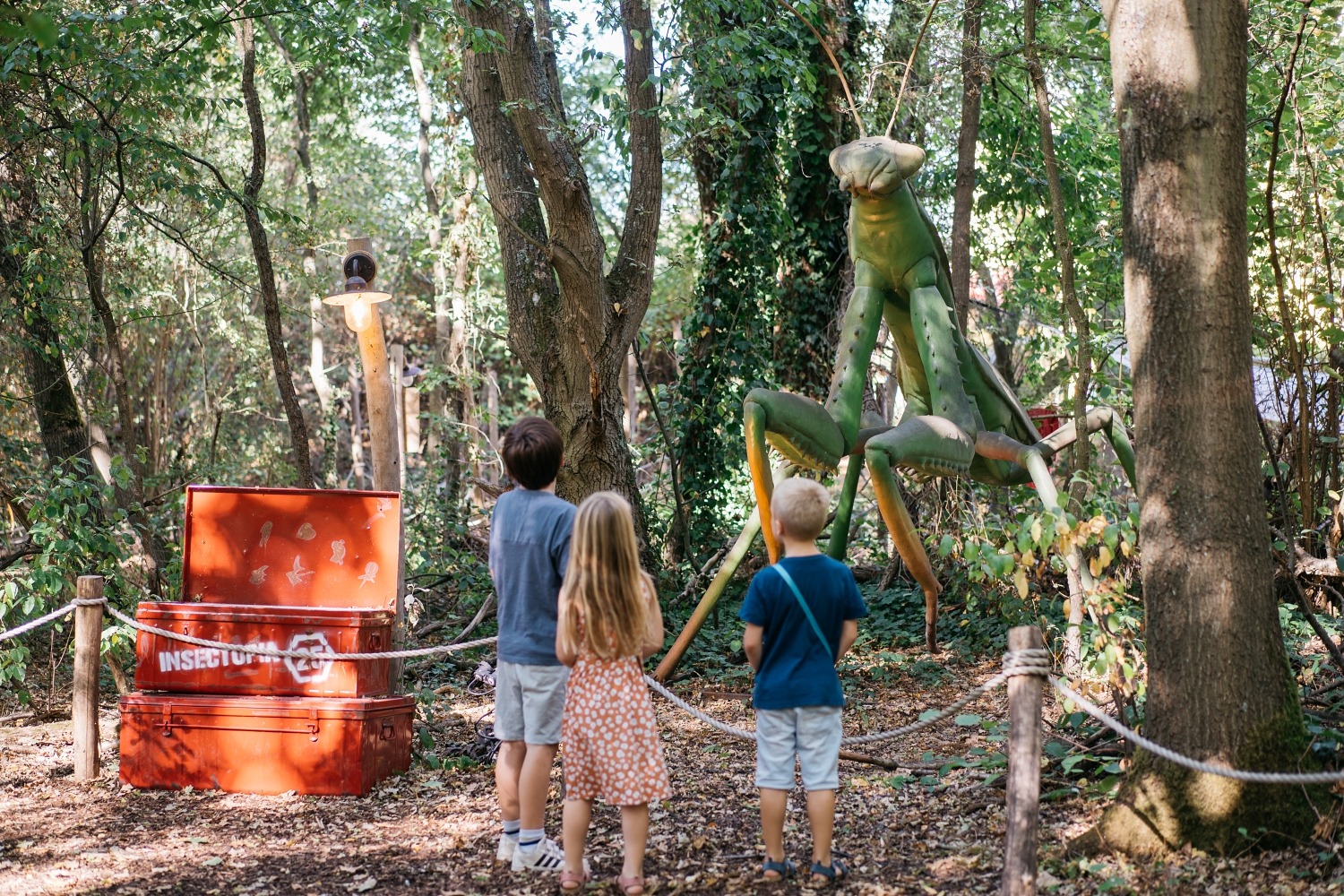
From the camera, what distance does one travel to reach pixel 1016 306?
13820 millimetres

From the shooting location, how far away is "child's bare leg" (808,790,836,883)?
12.7ft

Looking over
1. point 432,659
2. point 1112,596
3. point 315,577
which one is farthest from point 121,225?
point 1112,596

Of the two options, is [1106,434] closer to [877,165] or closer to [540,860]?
[877,165]

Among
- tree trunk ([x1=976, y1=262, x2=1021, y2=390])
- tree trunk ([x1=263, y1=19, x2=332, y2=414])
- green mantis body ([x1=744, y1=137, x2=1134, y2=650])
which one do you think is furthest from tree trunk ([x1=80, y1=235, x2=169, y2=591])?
tree trunk ([x1=976, y1=262, x2=1021, y2=390])

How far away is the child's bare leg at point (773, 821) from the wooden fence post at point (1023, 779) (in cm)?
74

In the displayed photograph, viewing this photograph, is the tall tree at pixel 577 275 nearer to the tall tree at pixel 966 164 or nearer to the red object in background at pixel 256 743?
the tall tree at pixel 966 164

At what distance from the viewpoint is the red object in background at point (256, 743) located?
5.51 metres

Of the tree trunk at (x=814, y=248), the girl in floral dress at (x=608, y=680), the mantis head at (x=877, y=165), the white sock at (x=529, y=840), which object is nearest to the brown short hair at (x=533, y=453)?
the girl in floral dress at (x=608, y=680)

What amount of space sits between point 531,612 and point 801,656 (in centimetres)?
98

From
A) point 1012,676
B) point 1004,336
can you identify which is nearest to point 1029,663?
point 1012,676

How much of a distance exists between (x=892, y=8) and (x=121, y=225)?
8.60 meters

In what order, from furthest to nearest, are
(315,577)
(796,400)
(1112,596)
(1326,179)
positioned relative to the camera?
1. (1326,179)
2. (315,577)
3. (796,400)
4. (1112,596)

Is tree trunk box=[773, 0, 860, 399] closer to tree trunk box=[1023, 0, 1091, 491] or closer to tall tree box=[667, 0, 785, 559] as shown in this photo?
tall tree box=[667, 0, 785, 559]

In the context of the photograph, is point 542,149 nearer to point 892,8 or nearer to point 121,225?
point 892,8
